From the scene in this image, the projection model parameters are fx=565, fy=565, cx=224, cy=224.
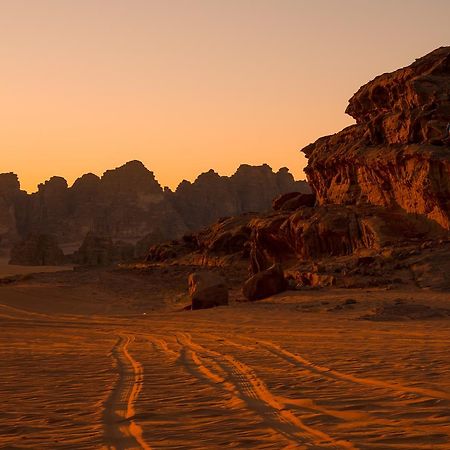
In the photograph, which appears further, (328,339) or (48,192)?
(48,192)

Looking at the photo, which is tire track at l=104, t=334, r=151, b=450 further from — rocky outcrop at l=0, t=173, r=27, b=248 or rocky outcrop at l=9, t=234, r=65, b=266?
rocky outcrop at l=0, t=173, r=27, b=248

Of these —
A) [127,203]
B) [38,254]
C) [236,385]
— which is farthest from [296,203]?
[127,203]

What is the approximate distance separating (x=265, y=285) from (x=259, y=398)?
65.1 feet

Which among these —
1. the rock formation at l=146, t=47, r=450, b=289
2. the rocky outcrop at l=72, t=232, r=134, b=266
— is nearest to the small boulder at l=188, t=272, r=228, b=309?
the rock formation at l=146, t=47, r=450, b=289

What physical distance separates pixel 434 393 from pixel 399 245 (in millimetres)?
22801

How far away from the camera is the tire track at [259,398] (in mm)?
4234

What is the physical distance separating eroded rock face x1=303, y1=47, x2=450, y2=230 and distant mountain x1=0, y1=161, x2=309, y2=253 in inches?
3112

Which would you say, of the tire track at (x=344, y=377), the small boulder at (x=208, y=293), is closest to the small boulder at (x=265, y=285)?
the small boulder at (x=208, y=293)

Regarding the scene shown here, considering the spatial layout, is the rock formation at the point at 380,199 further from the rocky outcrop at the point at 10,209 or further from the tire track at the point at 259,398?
the rocky outcrop at the point at 10,209

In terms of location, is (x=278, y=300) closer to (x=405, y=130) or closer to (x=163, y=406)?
(x=405, y=130)

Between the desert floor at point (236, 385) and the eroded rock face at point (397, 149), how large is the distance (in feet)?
47.1

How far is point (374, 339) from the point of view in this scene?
11203 millimetres

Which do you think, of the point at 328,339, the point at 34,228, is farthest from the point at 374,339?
the point at 34,228

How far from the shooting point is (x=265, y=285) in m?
25.6
